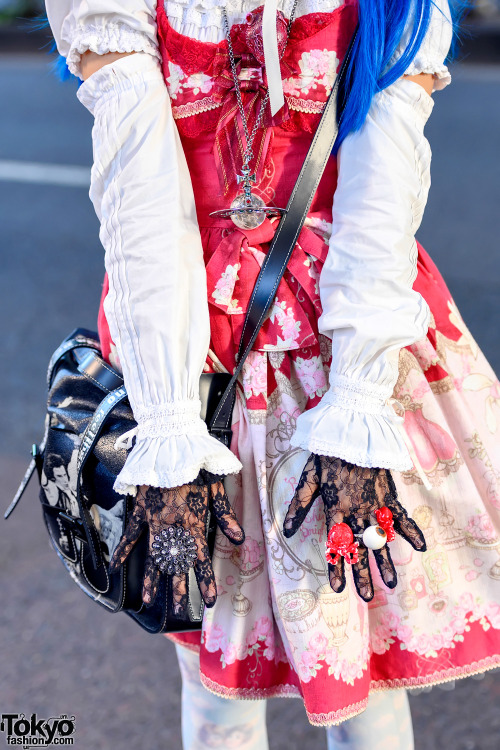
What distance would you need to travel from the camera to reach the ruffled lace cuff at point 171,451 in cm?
112

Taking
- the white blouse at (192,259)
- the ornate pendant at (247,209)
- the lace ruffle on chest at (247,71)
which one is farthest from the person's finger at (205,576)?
the lace ruffle on chest at (247,71)

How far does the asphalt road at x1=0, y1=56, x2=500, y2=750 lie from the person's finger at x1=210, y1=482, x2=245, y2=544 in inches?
40.4

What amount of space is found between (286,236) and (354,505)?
40 centimetres

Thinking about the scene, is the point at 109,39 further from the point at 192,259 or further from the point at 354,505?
the point at 354,505

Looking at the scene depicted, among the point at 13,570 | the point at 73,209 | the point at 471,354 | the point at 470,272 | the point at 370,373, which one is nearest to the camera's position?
the point at 370,373

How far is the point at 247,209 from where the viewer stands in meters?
1.25

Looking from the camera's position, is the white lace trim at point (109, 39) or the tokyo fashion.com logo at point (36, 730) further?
the tokyo fashion.com logo at point (36, 730)

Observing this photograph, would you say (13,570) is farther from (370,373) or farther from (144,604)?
(370,373)

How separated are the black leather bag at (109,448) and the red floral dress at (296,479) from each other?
32mm

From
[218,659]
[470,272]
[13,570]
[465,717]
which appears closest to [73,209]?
[470,272]

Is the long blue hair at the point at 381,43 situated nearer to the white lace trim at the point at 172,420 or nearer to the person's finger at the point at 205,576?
the white lace trim at the point at 172,420

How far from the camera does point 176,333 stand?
116cm

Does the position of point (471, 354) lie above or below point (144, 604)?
above

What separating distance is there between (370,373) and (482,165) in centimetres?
472
